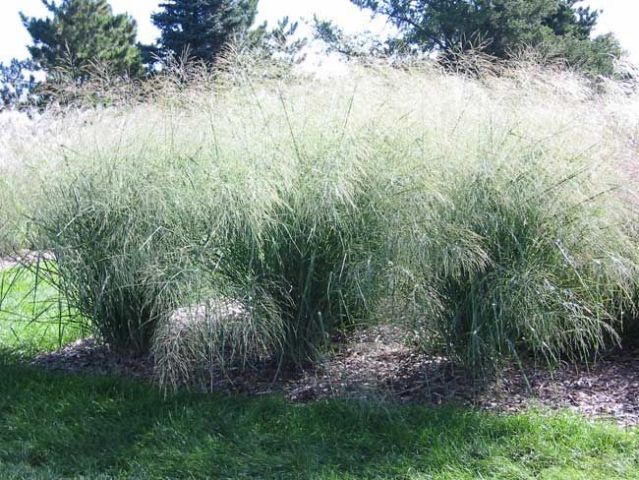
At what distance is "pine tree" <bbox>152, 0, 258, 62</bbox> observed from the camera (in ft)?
59.0

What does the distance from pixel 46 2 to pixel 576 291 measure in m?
21.1

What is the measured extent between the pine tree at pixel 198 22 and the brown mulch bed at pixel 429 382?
1426cm

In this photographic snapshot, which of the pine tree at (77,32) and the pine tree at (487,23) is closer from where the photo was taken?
the pine tree at (487,23)

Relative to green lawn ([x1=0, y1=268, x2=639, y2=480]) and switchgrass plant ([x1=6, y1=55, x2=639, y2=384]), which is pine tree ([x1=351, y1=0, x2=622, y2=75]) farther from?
green lawn ([x1=0, y1=268, x2=639, y2=480])

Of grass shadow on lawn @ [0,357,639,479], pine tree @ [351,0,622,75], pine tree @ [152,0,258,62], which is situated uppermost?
pine tree @ [152,0,258,62]

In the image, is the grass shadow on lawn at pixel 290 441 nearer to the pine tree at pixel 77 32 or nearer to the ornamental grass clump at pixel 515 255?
the ornamental grass clump at pixel 515 255

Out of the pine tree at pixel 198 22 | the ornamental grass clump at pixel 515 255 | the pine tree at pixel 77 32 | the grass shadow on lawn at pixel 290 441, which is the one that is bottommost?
the grass shadow on lawn at pixel 290 441

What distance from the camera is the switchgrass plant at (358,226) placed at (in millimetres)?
3684

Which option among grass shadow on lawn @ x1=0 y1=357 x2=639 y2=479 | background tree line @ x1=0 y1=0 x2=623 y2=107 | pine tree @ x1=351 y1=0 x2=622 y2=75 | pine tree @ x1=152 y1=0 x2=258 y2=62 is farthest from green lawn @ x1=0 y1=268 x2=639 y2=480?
pine tree @ x1=152 y1=0 x2=258 y2=62

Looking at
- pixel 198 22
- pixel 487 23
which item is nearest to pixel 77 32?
pixel 198 22

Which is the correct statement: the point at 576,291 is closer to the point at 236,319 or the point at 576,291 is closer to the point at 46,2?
the point at 236,319

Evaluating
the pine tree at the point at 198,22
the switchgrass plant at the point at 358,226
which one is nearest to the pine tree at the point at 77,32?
the pine tree at the point at 198,22

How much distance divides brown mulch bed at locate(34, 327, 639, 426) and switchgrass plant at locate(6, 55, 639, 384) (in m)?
0.14

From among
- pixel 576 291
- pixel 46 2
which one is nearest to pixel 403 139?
pixel 576 291
